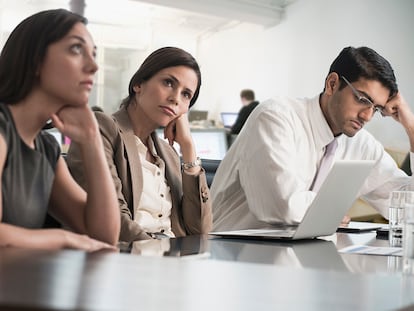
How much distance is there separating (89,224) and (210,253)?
0.30 m

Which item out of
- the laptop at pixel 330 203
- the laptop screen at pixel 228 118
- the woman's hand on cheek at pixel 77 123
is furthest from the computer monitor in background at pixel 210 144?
the laptop screen at pixel 228 118

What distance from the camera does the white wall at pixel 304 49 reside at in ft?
27.2

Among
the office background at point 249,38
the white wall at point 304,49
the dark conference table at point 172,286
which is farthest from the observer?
the office background at point 249,38

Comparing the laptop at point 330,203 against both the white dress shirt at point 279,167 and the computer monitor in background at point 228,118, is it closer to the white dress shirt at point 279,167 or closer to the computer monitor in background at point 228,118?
the white dress shirt at point 279,167

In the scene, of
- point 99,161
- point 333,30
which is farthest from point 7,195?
point 333,30

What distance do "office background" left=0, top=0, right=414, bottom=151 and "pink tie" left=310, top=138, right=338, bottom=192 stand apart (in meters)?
5.06

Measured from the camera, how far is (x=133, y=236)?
192cm

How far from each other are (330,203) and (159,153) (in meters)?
0.65

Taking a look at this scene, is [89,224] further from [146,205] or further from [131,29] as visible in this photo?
[131,29]

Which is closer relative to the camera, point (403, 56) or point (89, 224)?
point (89, 224)

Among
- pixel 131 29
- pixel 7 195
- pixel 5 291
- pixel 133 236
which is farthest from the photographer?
pixel 131 29

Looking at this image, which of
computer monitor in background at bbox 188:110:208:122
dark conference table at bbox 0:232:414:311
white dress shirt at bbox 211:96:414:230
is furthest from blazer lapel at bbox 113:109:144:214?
computer monitor in background at bbox 188:110:208:122

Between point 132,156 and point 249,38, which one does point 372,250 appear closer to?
point 132,156

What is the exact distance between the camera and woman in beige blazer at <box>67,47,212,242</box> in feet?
6.83
